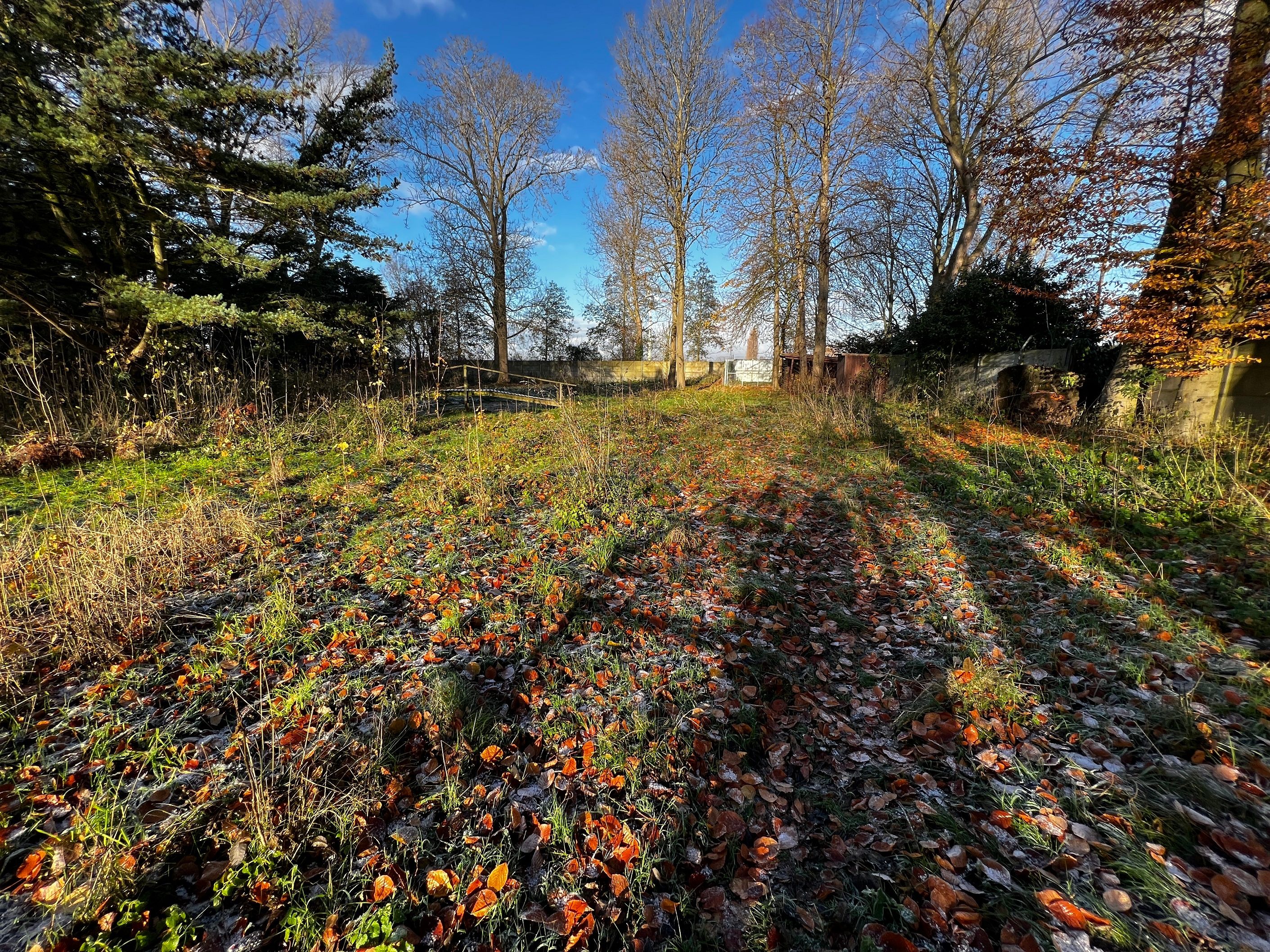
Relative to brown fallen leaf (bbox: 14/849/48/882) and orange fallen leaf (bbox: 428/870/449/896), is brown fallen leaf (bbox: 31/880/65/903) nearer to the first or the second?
brown fallen leaf (bbox: 14/849/48/882)

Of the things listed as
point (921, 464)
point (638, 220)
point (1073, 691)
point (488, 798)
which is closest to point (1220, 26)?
point (921, 464)

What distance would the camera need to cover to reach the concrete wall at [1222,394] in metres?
6.31

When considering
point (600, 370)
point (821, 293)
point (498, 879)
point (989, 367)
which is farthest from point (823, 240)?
point (600, 370)

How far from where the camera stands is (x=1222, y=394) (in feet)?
21.5

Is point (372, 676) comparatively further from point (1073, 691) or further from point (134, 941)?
point (1073, 691)

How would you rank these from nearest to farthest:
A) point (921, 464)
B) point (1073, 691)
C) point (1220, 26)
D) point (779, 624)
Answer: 1. point (1073, 691)
2. point (779, 624)
3. point (1220, 26)
4. point (921, 464)

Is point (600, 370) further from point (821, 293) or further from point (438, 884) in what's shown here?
point (438, 884)

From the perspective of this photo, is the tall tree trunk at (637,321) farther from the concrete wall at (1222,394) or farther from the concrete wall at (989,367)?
the concrete wall at (1222,394)

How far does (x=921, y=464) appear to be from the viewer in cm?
733

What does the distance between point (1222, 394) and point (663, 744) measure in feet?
30.7

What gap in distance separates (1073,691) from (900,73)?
16.9 meters

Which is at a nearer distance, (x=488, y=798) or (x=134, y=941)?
(x=134, y=941)

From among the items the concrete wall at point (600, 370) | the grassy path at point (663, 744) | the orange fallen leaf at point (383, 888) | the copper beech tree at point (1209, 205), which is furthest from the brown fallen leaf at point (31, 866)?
the concrete wall at point (600, 370)

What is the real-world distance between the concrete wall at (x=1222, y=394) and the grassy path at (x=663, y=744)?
3.34 meters
